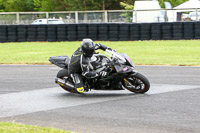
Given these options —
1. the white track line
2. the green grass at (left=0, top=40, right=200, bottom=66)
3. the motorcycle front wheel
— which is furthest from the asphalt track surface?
the green grass at (left=0, top=40, right=200, bottom=66)

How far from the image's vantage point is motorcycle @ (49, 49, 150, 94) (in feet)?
28.1

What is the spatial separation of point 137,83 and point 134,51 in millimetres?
11533

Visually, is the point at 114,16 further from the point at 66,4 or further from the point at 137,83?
the point at 66,4

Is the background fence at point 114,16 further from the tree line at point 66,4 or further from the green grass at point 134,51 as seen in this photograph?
the tree line at point 66,4

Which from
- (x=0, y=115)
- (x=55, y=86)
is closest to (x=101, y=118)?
(x=0, y=115)

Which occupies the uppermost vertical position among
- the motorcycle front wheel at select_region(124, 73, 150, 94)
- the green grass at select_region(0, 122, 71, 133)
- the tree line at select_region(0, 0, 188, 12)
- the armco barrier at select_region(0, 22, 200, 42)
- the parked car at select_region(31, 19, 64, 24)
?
the tree line at select_region(0, 0, 188, 12)

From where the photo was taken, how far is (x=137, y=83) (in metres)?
8.82

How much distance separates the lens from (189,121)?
6.53 meters

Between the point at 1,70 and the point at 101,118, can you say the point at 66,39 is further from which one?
the point at 101,118

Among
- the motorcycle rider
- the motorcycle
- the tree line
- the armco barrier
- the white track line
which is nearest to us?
the white track line

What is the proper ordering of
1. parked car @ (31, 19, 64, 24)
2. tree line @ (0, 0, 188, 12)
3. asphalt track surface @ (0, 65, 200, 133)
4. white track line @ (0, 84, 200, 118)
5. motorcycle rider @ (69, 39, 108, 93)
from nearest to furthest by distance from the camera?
asphalt track surface @ (0, 65, 200, 133)
white track line @ (0, 84, 200, 118)
motorcycle rider @ (69, 39, 108, 93)
parked car @ (31, 19, 64, 24)
tree line @ (0, 0, 188, 12)

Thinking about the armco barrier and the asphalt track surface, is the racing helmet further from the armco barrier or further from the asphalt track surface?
the armco barrier

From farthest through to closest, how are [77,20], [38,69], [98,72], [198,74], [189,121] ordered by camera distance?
[77,20]
[38,69]
[198,74]
[98,72]
[189,121]

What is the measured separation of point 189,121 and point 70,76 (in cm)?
344
